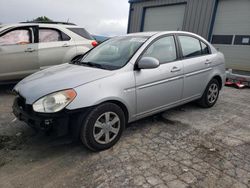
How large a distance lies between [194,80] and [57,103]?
2.49 m

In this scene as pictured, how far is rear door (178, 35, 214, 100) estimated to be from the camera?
3.90 meters

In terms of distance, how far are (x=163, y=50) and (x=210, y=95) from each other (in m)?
1.61

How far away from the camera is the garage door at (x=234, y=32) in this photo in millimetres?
8633

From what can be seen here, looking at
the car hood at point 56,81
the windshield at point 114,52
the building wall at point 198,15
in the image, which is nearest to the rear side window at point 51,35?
the windshield at point 114,52

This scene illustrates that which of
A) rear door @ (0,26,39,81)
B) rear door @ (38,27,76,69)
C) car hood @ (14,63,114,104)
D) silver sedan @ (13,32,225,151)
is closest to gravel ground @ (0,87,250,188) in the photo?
silver sedan @ (13,32,225,151)

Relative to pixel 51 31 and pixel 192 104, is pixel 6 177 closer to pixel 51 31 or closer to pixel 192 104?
pixel 192 104

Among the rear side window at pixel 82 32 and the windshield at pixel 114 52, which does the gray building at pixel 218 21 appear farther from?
the windshield at pixel 114 52

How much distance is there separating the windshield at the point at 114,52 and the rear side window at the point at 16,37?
2316 mm

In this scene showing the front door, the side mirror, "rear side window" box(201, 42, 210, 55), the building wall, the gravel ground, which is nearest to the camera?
the gravel ground

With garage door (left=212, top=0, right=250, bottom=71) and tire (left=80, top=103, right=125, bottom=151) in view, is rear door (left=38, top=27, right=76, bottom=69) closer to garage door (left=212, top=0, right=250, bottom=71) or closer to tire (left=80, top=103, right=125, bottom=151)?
tire (left=80, top=103, right=125, bottom=151)

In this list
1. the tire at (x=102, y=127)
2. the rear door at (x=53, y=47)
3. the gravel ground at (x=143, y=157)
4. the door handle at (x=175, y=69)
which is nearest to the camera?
the gravel ground at (x=143, y=157)

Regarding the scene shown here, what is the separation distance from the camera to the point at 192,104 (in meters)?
4.84

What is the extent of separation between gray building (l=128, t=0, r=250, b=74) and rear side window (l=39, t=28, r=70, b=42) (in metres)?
5.37

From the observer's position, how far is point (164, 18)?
1171 cm
